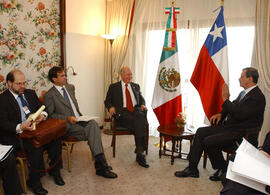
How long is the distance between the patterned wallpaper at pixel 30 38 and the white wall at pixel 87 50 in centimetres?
41

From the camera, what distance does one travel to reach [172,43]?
3955 mm

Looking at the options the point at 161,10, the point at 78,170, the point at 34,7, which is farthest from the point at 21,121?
the point at 161,10

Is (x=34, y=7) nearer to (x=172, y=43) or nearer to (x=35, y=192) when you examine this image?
(x=172, y=43)

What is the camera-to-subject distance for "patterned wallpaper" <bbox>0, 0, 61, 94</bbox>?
296 cm

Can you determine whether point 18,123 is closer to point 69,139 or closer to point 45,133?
point 45,133

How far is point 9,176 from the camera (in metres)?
2.21

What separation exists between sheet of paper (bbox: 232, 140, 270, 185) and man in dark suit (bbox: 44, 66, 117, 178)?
1.76m

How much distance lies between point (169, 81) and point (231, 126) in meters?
1.36

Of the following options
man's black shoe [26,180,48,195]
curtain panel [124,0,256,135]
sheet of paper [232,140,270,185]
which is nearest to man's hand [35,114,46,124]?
man's black shoe [26,180,48,195]

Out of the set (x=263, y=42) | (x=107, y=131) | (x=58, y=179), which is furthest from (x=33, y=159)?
(x=263, y=42)

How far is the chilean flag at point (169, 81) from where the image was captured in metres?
3.95

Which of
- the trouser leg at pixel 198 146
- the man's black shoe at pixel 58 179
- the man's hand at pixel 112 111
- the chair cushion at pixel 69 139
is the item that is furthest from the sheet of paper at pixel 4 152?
the trouser leg at pixel 198 146

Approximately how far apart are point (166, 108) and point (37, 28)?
235 centimetres

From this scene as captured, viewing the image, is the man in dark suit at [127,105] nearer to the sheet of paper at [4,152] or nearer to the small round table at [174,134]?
the small round table at [174,134]
